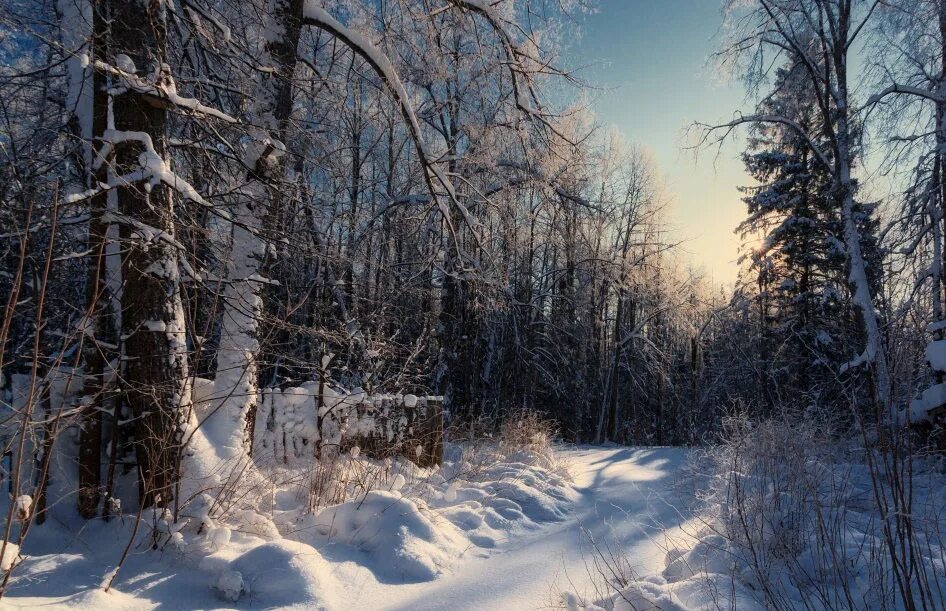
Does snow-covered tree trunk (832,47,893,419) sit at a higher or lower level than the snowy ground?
higher

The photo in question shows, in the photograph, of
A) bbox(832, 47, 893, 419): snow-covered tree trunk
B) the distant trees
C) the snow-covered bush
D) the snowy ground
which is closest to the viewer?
the snow-covered bush

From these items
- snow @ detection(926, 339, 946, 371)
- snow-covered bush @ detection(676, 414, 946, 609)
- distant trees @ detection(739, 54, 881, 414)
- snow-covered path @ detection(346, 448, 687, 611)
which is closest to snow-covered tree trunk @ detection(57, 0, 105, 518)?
snow-covered path @ detection(346, 448, 687, 611)

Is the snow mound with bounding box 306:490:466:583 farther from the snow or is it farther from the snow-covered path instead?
the snow

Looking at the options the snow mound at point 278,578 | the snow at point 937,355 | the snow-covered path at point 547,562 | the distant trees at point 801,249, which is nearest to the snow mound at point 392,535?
the snow-covered path at point 547,562

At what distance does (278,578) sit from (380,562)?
692 mm

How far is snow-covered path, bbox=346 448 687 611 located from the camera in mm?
2814

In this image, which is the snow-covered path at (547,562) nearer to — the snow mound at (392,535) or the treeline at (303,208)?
the snow mound at (392,535)

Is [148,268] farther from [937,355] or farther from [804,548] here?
[937,355]

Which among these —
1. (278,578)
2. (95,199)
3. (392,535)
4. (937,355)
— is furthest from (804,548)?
(937,355)

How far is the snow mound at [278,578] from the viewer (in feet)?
8.36

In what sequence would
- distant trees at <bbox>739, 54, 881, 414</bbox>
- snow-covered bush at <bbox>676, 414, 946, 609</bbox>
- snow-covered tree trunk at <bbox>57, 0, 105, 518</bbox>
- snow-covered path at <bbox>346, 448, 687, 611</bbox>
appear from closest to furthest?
snow-covered bush at <bbox>676, 414, 946, 609</bbox> → snow-covered path at <bbox>346, 448, 687, 611</bbox> → snow-covered tree trunk at <bbox>57, 0, 105, 518</bbox> → distant trees at <bbox>739, 54, 881, 414</bbox>

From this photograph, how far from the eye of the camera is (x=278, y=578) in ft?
8.81

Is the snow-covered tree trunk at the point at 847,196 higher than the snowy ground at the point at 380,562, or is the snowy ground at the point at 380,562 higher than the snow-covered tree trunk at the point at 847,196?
the snow-covered tree trunk at the point at 847,196

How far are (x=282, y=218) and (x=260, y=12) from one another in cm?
210
